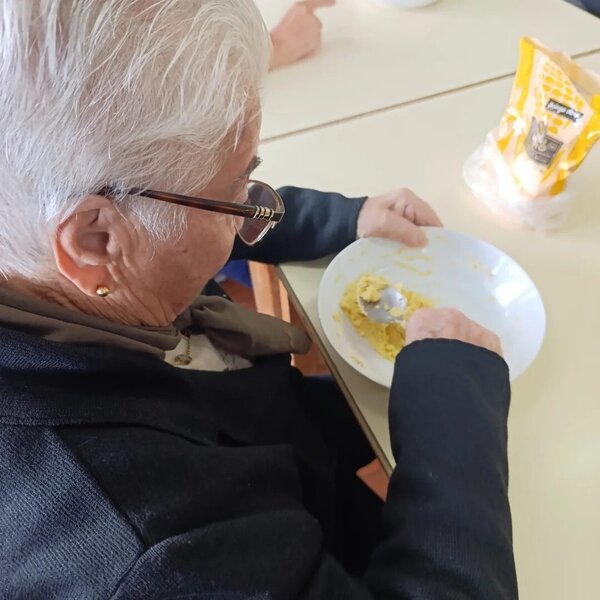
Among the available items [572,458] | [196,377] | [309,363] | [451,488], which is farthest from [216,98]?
[309,363]

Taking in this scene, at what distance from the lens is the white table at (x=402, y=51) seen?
115 centimetres

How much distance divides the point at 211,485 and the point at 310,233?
0.45 m

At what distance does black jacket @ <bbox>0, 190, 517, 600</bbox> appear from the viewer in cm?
43

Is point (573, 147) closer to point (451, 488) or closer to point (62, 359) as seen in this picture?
point (451, 488)

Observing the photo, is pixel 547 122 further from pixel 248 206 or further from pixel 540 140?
pixel 248 206

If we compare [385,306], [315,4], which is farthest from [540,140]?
[315,4]

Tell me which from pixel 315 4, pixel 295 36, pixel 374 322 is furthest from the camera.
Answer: pixel 315 4

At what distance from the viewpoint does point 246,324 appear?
762 mm

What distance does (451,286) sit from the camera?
88 cm

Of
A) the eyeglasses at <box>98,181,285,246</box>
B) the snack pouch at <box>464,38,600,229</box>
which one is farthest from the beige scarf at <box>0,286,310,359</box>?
the snack pouch at <box>464,38,600,229</box>

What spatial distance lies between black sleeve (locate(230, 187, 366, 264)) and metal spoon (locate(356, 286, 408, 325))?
0.10 meters

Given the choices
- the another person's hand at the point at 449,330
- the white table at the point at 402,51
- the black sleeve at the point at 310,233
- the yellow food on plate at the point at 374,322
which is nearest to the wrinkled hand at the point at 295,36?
the white table at the point at 402,51

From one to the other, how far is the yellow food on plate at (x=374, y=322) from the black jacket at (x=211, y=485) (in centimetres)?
11

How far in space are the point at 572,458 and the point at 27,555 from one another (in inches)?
22.2
